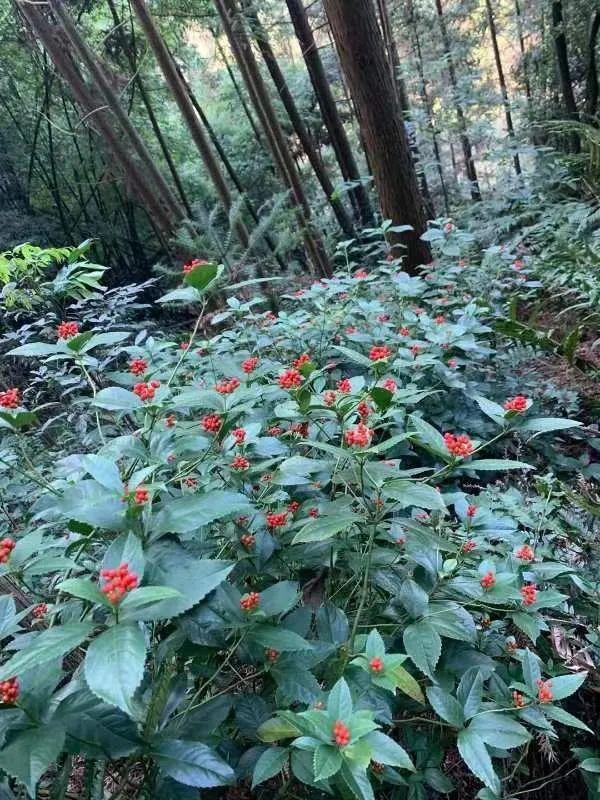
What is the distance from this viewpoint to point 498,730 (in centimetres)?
81

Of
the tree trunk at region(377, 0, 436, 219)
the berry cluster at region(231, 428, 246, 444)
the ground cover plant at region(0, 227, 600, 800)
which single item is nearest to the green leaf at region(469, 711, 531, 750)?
the ground cover plant at region(0, 227, 600, 800)

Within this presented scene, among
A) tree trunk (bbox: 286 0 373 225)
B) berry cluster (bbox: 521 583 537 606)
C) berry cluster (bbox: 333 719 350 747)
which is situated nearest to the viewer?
berry cluster (bbox: 333 719 350 747)

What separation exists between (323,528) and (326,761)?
0.33 m

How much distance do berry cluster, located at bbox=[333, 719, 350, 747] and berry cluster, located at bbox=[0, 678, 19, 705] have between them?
16.0 inches

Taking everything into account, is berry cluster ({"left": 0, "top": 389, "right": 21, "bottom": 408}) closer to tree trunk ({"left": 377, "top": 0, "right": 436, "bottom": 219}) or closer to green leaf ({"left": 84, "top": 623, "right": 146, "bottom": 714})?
green leaf ({"left": 84, "top": 623, "right": 146, "bottom": 714})

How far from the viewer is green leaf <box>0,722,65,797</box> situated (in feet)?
1.86

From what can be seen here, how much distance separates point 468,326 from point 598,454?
926 millimetres

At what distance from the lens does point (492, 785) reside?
0.72 meters

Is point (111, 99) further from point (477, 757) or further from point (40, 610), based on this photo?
point (477, 757)

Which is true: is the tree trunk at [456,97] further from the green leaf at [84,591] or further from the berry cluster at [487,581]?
the green leaf at [84,591]

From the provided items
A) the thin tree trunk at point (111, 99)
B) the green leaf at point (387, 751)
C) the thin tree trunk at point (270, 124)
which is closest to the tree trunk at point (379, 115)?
the thin tree trunk at point (270, 124)

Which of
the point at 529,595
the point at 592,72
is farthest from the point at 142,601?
the point at 592,72

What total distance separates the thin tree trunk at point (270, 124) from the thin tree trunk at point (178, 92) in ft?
2.14

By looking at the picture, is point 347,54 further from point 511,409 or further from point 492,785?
point 492,785
